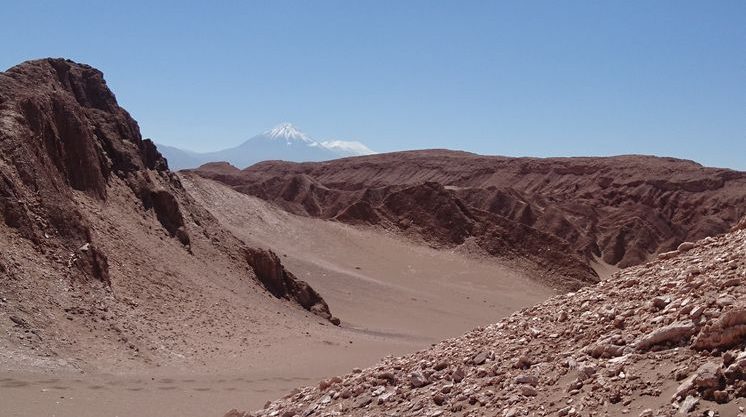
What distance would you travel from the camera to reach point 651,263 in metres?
8.31

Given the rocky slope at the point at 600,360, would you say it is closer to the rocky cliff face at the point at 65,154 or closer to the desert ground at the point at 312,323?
the desert ground at the point at 312,323

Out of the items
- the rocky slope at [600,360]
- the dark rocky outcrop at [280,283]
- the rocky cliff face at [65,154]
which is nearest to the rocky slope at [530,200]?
the dark rocky outcrop at [280,283]

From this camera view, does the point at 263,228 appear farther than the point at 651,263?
Yes

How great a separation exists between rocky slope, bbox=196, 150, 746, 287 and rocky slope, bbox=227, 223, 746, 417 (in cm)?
3269

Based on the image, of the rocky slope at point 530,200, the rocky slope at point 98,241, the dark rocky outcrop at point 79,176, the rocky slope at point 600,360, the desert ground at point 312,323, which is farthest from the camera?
the rocky slope at point 530,200

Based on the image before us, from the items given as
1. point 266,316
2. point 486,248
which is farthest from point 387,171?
point 266,316

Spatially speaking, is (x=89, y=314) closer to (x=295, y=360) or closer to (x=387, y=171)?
(x=295, y=360)

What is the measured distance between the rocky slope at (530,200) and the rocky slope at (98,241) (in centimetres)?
2052

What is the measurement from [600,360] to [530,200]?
6501 centimetres

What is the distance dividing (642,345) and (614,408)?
29.5 inches

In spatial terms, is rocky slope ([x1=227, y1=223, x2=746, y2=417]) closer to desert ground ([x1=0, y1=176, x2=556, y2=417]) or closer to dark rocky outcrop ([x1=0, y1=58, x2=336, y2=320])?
desert ground ([x1=0, y1=176, x2=556, y2=417])

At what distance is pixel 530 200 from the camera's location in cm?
6981

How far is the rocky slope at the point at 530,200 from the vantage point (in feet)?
140

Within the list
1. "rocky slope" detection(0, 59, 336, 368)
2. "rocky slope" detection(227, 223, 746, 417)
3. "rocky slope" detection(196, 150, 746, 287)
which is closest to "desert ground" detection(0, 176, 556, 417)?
"rocky slope" detection(0, 59, 336, 368)
